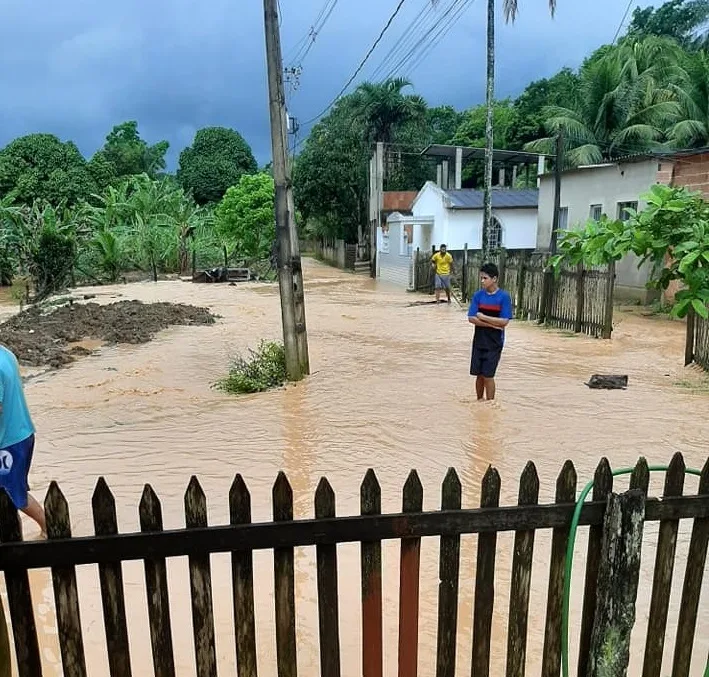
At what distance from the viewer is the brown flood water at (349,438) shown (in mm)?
3582

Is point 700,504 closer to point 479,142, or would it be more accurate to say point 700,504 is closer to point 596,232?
point 596,232

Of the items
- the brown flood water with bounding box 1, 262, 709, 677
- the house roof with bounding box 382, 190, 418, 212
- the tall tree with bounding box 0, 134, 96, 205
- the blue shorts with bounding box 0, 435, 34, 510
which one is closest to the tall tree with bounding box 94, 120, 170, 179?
the tall tree with bounding box 0, 134, 96, 205

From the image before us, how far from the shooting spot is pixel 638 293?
17.4 metres

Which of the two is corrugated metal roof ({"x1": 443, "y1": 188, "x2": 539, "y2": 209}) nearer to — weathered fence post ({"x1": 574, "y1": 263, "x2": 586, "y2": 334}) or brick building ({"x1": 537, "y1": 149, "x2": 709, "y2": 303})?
brick building ({"x1": 537, "y1": 149, "x2": 709, "y2": 303})

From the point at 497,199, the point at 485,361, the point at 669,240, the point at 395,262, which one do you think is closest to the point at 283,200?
the point at 485,361

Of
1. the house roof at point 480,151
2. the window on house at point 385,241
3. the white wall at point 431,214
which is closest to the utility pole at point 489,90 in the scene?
the white wall at point 431,214

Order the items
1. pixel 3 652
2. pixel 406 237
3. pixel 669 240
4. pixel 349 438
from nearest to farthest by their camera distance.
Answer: pixel 3 652 < pixel 669 240 < pixel 349 438 < pixel 406 237

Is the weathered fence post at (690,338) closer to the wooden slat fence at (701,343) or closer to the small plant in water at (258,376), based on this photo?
the wooden slat fence at (701,343)

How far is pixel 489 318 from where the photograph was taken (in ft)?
23.4

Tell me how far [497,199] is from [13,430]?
24662 millimetres

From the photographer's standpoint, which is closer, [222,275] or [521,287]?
[521,287]

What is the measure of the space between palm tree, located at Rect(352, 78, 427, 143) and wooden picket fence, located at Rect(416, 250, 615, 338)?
81.1ft

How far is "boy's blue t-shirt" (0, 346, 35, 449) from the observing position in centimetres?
359

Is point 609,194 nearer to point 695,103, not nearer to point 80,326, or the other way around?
point 695,103
